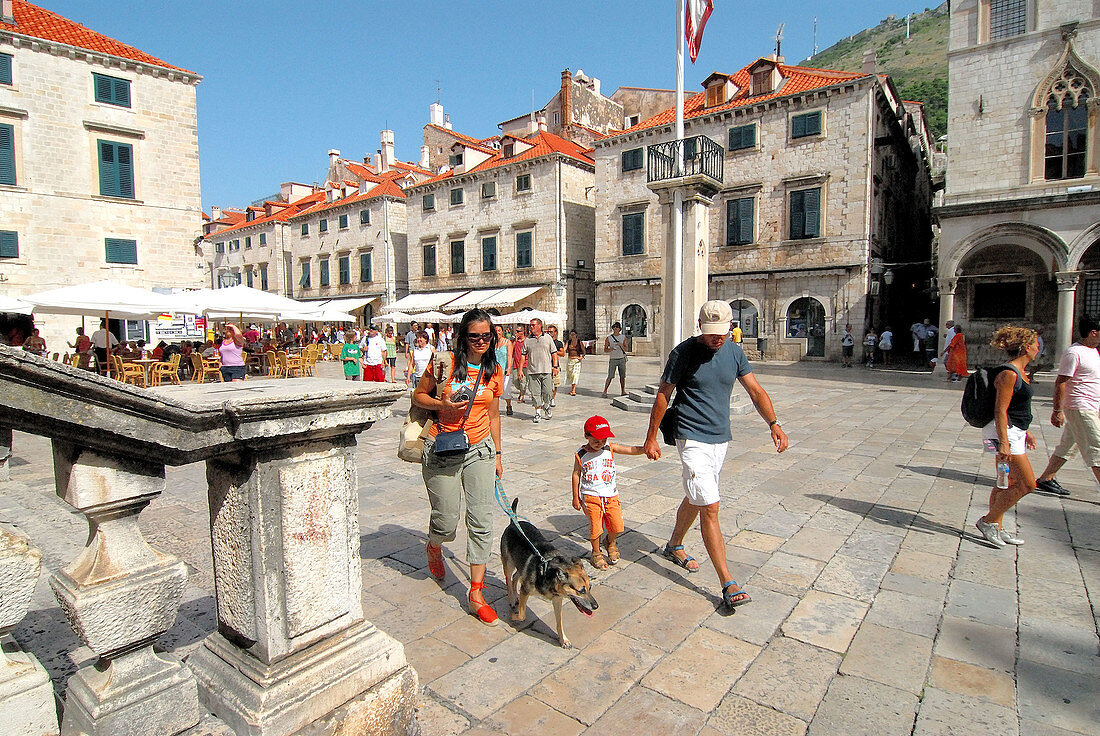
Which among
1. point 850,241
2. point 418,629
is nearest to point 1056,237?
point 850,241

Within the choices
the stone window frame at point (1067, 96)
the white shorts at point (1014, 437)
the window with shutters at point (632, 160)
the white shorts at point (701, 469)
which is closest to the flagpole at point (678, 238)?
the white shorts at point (1014, 437)

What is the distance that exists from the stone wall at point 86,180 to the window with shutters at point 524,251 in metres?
14.3

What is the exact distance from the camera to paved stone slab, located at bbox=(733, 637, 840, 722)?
2.64 m

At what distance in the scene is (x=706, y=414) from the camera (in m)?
3.64

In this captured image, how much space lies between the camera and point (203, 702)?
203 centimetres

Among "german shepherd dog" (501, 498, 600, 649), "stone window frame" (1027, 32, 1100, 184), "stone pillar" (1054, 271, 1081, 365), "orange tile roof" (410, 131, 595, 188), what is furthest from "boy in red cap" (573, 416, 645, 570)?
"orange tile roof" (410, 131, 595, 188)

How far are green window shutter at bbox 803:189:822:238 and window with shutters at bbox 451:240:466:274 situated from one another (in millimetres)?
17765

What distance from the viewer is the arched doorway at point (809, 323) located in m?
22.9

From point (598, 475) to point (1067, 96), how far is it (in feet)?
70.6

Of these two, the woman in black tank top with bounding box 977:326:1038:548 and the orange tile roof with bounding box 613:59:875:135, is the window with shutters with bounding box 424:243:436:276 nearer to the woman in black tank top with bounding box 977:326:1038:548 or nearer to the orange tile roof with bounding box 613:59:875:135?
the orange tile roof with bounding box 613:59:875:135

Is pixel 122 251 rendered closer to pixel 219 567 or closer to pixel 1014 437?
pixel 219 567

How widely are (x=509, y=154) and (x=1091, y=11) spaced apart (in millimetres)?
22541

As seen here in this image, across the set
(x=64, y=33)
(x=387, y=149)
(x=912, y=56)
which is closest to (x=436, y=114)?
(x=387, y=149)

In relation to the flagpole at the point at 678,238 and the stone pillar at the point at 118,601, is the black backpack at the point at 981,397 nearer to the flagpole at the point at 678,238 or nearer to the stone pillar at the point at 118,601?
the stone pillar at the point at 118,601
